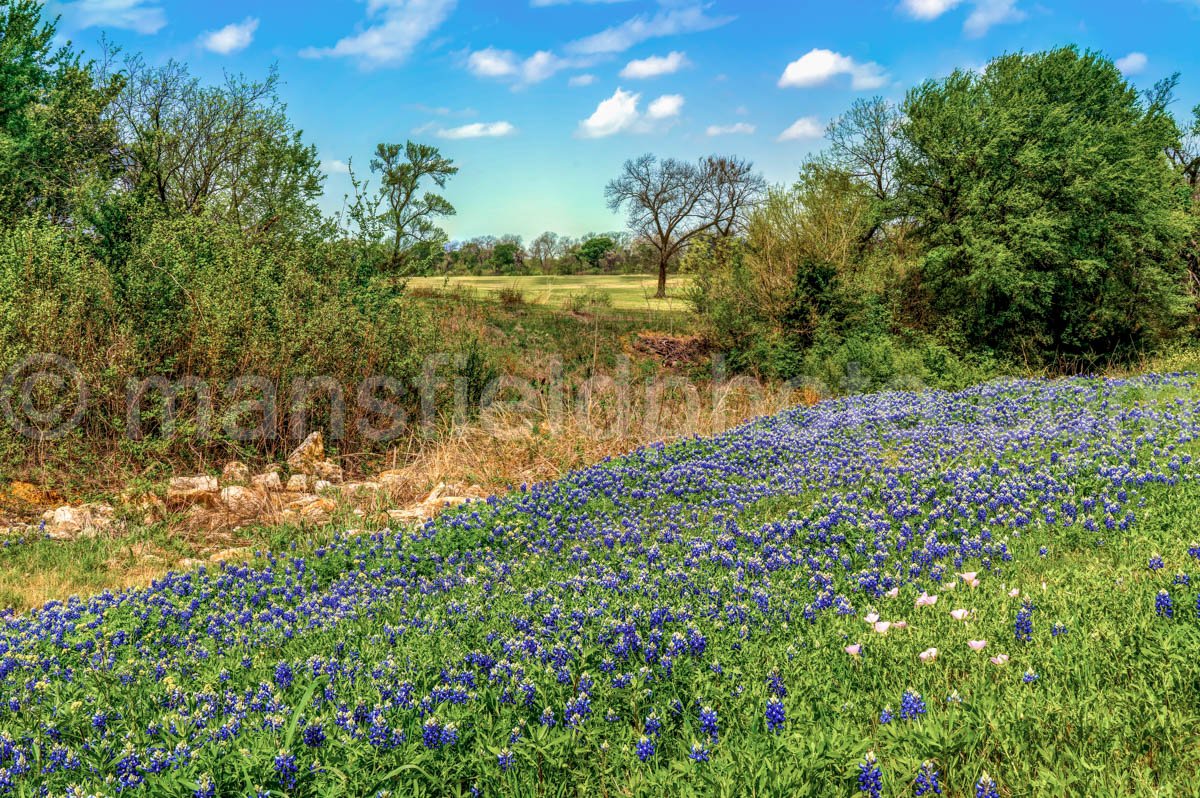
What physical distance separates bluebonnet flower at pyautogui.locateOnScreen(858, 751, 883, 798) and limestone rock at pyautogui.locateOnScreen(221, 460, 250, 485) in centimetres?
878

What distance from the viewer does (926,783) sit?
223 centimetres

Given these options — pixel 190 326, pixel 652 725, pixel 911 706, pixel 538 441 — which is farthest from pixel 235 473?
pixel 911 706

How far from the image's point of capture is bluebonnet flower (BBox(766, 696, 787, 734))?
2605 millimetres

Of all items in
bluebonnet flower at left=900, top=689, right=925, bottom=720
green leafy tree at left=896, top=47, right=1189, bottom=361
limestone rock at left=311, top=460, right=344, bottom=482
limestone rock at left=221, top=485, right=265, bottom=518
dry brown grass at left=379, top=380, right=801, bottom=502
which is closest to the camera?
bluebonnet flower at left=900, top=689, right=925, bottom=720

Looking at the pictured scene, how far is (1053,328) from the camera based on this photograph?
19.5m

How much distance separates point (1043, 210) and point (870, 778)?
1960 cm

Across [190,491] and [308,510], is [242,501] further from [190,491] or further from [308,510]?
[308,510]

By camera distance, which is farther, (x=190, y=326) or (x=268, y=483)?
(x=190, y=326)

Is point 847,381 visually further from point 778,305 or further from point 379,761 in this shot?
point 379,761

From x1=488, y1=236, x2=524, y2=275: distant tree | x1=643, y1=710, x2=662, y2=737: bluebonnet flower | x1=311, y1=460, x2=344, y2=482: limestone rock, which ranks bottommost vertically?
x1=311, y1=460, x2=344, y2=482: limestone rock

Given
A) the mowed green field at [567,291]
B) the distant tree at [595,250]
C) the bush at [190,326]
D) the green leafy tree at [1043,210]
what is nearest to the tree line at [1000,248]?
the green leafy tree at [1043,210]

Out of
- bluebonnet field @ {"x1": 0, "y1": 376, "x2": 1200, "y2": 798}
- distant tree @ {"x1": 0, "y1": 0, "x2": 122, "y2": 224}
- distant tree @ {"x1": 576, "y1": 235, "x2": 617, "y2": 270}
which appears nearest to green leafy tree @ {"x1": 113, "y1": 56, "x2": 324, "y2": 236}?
distant tree @ {"x1": 0, "y1": 0, "x2": 122, "y2": 224}

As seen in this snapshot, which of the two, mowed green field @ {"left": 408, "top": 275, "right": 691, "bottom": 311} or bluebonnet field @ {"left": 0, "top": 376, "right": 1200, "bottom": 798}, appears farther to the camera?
mowed green field @ {"left": 408, "top": 275, "right": 691, "bottom": 311}

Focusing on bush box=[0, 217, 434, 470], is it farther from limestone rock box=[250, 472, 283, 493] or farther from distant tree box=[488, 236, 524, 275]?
distant tree box=[488, 236, 524, 275]
